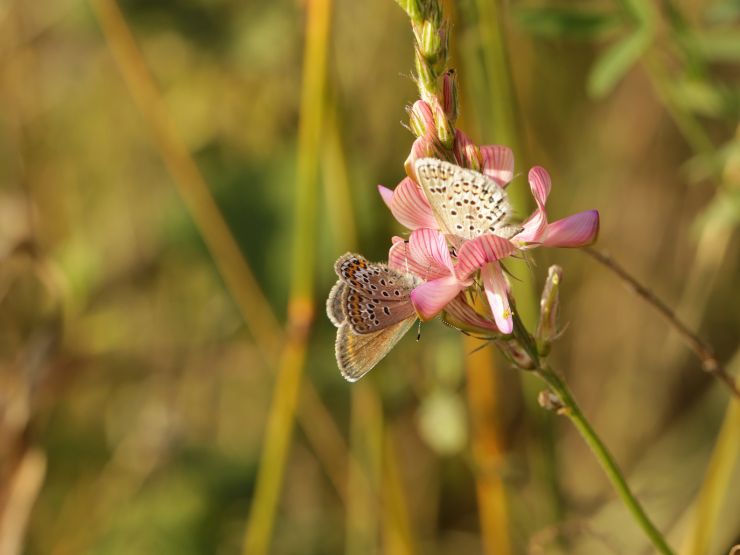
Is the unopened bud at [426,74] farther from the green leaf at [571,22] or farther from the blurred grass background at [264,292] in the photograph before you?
the blurred grass background at [264,292]

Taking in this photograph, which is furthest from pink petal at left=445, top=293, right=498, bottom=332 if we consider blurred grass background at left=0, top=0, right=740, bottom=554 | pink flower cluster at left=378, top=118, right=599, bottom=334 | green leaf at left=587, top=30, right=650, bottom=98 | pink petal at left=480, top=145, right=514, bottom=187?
blurred grass background at left=0, top=0, right=740, bottom=554

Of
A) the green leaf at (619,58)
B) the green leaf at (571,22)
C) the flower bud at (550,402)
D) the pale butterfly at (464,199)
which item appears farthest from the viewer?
the green leaf at (571,22)

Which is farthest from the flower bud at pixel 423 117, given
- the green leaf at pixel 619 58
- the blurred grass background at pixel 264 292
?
the blurred grass background at pixel 264 292

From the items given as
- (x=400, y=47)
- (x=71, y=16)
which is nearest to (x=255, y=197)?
→ (x=400, y=47)

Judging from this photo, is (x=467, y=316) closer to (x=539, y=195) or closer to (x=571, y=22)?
(x=539, y=195)

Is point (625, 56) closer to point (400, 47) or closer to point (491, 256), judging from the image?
point (491, 256)

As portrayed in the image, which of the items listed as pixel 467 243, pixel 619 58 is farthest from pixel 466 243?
pixel 619 58

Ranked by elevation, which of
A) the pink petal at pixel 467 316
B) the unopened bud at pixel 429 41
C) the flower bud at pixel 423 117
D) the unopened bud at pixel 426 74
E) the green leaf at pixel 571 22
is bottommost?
the pink petal at pixel 467 316
